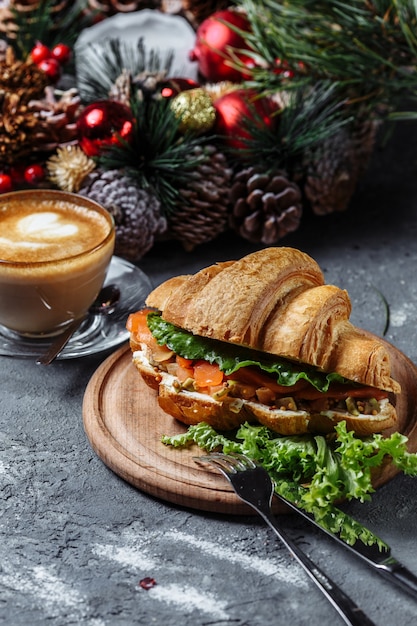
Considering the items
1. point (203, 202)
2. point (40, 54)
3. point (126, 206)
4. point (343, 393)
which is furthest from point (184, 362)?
point (40, 54)

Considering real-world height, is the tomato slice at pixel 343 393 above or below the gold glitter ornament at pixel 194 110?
below

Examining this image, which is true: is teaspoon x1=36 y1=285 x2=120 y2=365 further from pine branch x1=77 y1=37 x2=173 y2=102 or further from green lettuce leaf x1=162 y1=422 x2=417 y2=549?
pine branch x1=77 y1=37 x2=173 y2=102

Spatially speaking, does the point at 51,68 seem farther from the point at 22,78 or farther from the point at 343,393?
the point at 343,393

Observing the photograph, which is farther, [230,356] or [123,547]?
[230,356]

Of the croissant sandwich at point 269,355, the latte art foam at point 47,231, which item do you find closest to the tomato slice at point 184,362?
the croissant sandwich at point 269,355

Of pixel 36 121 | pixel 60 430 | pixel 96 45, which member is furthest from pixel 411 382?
pixel 96 45

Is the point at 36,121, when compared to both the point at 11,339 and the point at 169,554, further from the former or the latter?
the point at 169,554

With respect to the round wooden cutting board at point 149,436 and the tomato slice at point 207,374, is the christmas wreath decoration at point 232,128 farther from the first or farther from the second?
the tomato slice at point 207,374
